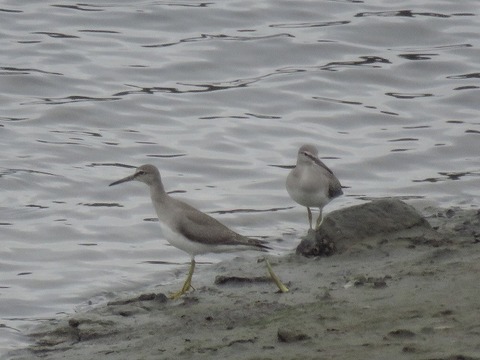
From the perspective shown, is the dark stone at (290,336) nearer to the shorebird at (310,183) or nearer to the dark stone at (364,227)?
the dark stone at (364,227)

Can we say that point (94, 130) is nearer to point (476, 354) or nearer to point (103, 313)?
point (103, 313)

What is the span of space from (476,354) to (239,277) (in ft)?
11.0

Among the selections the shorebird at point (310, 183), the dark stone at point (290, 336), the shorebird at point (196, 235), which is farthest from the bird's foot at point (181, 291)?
the dark stone at point (290, 336)

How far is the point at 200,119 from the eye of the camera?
15203 millimetres

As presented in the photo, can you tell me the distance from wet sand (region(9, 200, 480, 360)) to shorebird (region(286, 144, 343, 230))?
1.01 metres

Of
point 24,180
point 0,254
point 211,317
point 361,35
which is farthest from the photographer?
point 361,35

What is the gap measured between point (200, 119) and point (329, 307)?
7.85 metres

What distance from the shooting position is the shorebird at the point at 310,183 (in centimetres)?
1120

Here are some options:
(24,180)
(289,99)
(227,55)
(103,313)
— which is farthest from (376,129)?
(103,313)

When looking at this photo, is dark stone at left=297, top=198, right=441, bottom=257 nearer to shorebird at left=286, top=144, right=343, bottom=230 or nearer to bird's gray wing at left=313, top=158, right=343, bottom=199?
shorebird at left=286, top=144, right=343, bottom=230

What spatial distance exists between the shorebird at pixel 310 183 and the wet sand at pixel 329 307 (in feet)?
3.30

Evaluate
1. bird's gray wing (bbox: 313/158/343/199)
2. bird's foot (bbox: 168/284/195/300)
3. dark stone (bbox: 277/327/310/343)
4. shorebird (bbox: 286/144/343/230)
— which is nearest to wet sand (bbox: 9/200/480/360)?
dark stone (bbox: 277/327/310/343)

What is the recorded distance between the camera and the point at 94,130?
579 inches

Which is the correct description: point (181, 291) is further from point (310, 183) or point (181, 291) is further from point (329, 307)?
point (310, 183)
